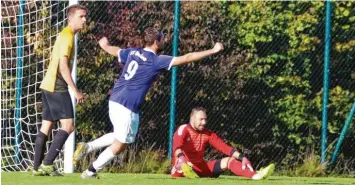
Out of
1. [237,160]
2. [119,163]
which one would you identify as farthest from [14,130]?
[237,160]

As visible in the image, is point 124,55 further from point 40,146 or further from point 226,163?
point 226,163

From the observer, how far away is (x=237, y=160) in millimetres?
10758

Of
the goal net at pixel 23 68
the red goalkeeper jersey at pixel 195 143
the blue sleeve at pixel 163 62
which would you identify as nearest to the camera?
the blue sleeve at pixel 163 62

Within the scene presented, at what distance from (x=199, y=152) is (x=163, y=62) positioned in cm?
159

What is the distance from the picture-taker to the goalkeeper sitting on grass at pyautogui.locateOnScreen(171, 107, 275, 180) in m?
10.6

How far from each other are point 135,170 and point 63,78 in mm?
3330

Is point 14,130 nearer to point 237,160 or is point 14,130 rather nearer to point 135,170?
point 135,170

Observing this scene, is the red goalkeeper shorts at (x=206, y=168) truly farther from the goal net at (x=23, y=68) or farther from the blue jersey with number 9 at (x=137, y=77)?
the goal net at (x=23, y=68)

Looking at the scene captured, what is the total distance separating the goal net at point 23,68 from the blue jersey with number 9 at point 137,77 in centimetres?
322

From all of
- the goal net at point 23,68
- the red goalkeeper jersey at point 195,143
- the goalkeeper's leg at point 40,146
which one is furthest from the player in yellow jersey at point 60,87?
the goal net at point 23,68

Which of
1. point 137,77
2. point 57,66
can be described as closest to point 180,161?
point 137,77

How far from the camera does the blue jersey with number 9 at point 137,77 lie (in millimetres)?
9742

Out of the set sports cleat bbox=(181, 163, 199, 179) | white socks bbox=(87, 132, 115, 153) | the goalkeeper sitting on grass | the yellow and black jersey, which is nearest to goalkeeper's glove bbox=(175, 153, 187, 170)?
the goalkeeper sitting on grass

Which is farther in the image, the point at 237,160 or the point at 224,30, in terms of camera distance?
the point at 224,30
